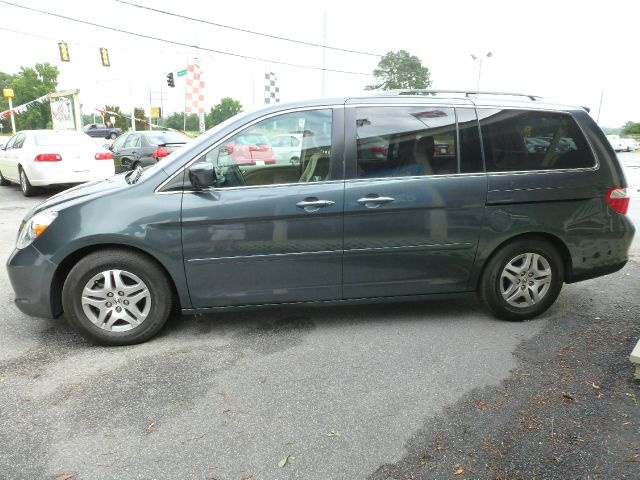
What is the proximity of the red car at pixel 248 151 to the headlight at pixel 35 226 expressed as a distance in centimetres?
124

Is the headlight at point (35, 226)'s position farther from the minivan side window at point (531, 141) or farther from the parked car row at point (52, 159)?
the parked car row at point (52, 159)

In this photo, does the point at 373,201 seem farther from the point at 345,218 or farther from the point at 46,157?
the point at 46,157

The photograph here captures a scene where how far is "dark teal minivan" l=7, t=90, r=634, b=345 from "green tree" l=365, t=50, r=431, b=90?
2679 inches

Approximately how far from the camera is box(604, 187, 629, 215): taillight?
3.81 meters

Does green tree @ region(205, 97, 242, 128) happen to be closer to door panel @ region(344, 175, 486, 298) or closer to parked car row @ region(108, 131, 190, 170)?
parked car row @ region(108, 131, 190, 170)

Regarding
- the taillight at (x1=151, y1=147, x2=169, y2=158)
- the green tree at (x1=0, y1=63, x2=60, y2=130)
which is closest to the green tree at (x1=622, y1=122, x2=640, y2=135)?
the taillight at (x1=151, y1=147, x2=169, y2=158)

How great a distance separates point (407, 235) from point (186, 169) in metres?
1.64

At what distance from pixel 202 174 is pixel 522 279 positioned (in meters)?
2.55

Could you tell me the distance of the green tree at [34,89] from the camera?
240 ft

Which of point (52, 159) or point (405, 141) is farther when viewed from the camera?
point (52, 159)

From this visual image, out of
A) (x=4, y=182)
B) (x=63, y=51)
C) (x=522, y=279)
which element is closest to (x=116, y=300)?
(x=522, y=279)

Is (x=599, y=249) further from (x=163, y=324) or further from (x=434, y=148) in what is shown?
(x=163, y=324)

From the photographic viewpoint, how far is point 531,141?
373 centimetres

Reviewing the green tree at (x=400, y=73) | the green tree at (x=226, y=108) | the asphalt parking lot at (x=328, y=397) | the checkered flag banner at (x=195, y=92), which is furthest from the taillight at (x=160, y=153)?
the green tree at (x=226, y=108)
